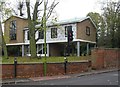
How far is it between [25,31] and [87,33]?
11.8m

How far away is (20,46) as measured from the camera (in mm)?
49656

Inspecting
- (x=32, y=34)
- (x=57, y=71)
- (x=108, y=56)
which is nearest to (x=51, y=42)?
(x=32, y=34)

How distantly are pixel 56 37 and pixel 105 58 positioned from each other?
51.9 feet

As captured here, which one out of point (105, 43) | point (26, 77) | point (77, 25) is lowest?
point (26, 77)

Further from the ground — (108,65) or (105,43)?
(105,43)

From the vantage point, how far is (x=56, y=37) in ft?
140

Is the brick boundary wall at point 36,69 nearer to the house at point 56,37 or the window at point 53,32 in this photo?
the house at point 56,37

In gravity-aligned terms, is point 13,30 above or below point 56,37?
above

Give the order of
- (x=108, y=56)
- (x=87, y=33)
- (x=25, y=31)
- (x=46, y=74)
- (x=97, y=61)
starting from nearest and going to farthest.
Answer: (x=46, y=74)
(x=97, y=61)
(x=108, y=56)
(x=87, y=33)
(x=25, y=31)

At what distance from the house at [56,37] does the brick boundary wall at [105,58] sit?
9.49 meters

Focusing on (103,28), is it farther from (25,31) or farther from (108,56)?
(108,56)

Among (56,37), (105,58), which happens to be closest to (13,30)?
(56,37)

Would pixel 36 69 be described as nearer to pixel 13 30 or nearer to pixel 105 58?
pixel 105 58

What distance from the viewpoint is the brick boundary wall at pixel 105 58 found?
26.8 metres
